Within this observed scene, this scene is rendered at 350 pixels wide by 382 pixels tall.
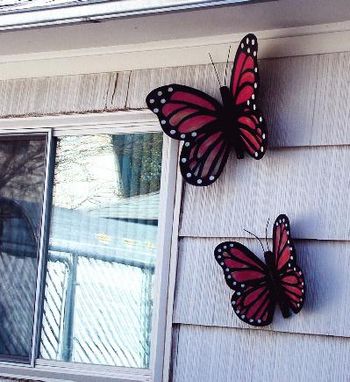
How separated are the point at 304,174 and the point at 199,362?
2.57 feet

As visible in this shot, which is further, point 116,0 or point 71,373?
point 71,373

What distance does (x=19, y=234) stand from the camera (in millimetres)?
3521

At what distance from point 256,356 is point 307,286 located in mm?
313

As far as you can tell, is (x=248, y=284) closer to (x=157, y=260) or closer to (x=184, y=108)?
(x=157, y=260)

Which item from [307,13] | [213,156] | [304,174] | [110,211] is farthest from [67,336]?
[307,13]

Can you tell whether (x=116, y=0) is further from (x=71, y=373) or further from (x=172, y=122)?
(x=71, y=373)

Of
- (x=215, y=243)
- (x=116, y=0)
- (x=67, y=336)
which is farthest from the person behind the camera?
(x=67, y=336)

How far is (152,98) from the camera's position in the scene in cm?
306

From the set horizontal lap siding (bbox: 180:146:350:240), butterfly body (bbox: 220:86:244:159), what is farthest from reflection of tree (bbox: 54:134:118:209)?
butterfly body (bbox: 220:86:244:159)

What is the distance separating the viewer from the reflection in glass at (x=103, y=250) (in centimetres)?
327

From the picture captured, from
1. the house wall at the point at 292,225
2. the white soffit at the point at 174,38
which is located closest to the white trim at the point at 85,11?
the white soffit at the point at 174,38

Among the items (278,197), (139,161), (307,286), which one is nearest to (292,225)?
(278,197)

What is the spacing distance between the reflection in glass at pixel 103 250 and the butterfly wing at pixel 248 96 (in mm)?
438

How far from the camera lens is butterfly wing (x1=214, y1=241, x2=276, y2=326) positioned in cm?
290
